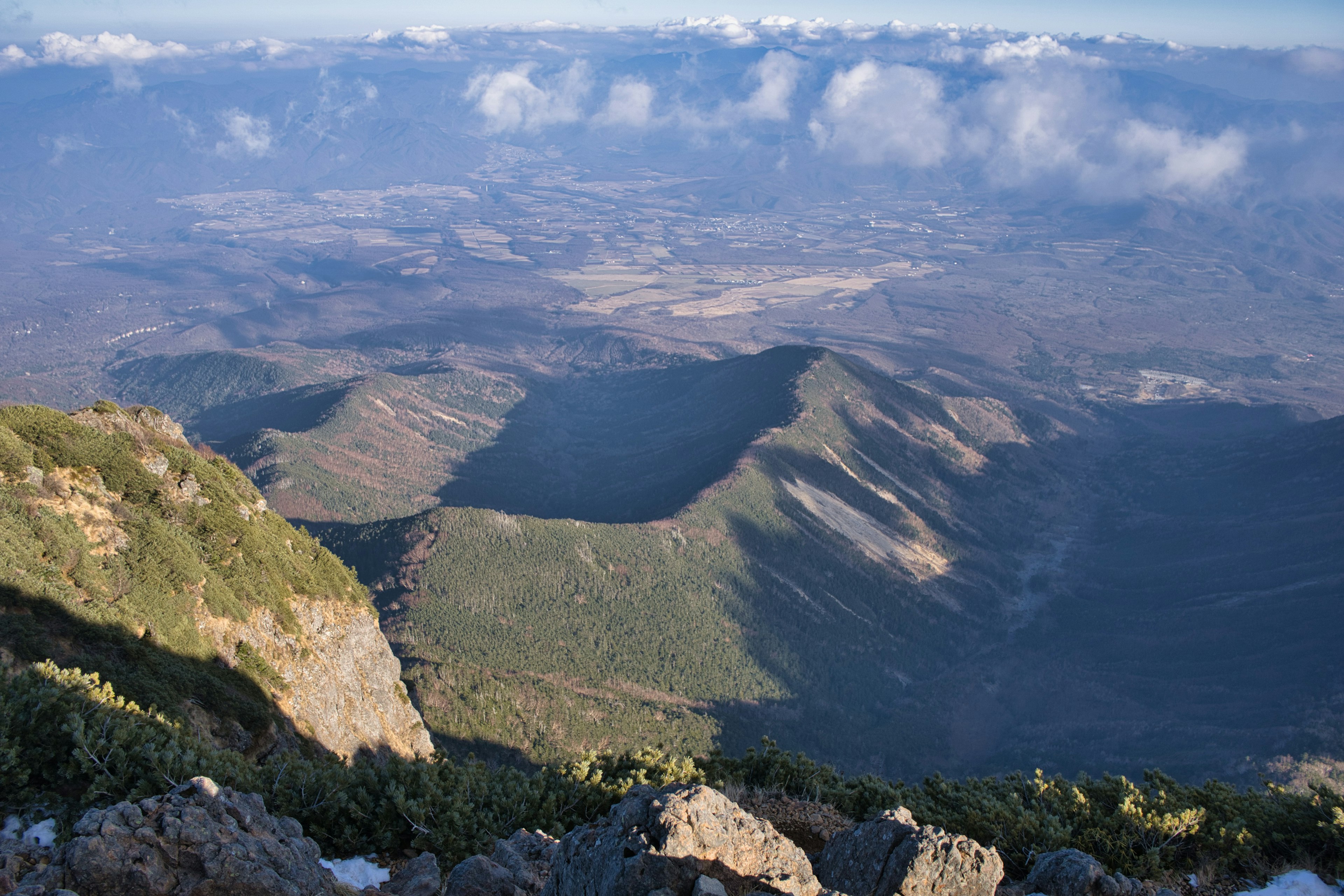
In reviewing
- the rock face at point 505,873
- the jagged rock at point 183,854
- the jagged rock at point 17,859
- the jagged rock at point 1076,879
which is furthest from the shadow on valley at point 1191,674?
the jagged rock at point 17,859

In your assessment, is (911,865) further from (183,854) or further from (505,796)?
(183,854)

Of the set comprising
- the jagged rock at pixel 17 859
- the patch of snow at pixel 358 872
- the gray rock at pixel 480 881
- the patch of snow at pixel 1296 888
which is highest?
the jagged rock at pixel 17 859

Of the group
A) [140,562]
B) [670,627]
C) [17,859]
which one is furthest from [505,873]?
[670,627]

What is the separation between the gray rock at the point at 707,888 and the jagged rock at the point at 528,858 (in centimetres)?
559

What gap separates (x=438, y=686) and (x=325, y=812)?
79123 millimetres

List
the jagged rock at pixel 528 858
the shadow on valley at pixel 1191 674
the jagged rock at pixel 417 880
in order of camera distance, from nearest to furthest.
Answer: the jagged rock at pixel 528 858 < the jagged rock at pixel 417 880 < the shadow on valley at pixel 1191 674

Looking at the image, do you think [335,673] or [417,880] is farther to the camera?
[335,673]

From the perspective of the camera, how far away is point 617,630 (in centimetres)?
14425

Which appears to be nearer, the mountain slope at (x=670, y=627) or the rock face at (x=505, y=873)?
the rock face at (x=505, y=873)

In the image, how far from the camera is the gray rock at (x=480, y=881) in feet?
87.8

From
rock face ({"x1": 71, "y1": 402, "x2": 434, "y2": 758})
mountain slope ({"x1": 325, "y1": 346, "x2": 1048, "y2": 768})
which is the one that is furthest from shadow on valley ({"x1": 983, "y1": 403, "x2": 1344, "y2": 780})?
rock face ({"x1": 71, "y1": 402, "x2": 434, "y2": 758})

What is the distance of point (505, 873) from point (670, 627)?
12497 centimetres

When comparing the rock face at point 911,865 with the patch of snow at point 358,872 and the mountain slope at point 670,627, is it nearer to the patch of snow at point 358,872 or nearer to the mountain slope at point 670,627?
the patch of snow at point 358,872

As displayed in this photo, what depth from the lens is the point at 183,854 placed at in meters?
23.2
